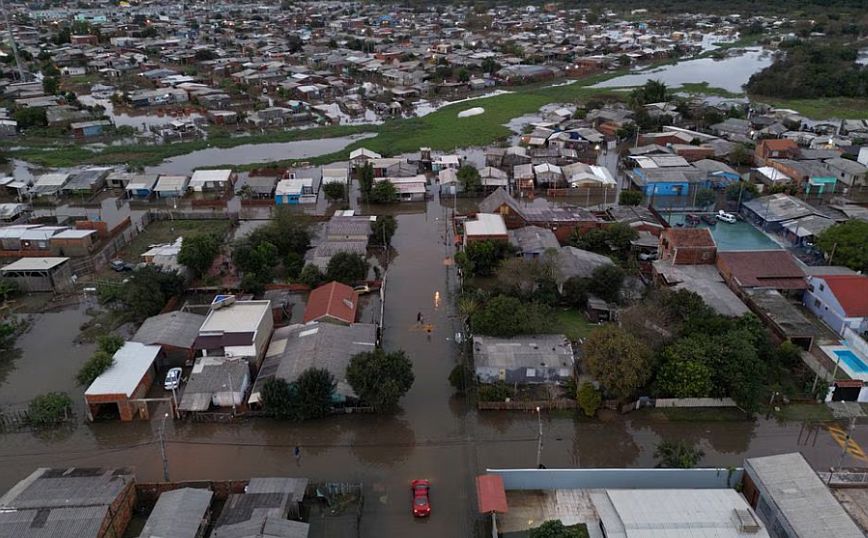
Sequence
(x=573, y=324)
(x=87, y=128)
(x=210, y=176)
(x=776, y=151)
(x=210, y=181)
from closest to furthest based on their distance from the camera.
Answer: (x=573, y=324)
(x=210, y=181)
(x=210, y=176)
(x=776, y=151)
(x=87, y=128)

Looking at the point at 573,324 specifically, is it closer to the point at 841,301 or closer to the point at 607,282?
the point at 607,282

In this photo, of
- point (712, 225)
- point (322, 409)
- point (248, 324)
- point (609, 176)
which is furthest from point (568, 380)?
point (609, 176)

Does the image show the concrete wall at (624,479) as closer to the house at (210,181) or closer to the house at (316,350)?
the house at (316,350)

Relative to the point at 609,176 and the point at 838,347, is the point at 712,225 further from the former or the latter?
the point at 838,347

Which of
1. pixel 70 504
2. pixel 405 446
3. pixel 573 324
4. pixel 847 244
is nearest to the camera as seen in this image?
pixel 70 504

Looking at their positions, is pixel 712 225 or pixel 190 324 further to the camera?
pixel 712 225

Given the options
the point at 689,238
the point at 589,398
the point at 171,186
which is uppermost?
the point at 689,238

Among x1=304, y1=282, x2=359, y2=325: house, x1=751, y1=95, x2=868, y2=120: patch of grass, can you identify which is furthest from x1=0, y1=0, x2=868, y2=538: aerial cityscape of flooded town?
x1=751, y1=95, x2=868, y2=120: patch of grass

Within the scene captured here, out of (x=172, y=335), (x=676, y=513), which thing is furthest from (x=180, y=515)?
(x=676, y=513)

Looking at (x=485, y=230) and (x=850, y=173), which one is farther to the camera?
(x=850, y=173)
